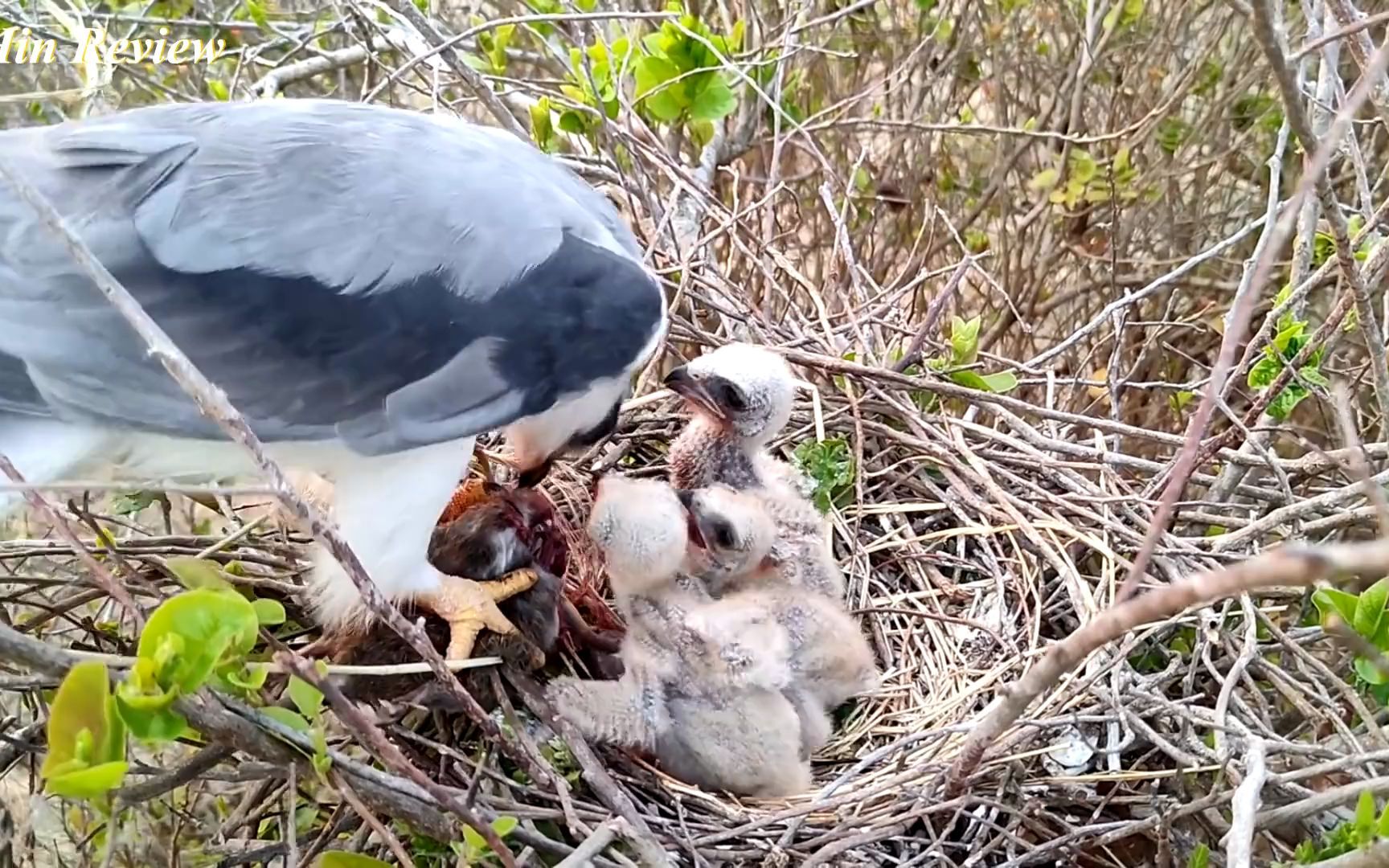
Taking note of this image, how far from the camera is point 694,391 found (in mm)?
A: 1831

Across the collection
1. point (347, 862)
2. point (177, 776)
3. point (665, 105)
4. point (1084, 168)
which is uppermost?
point (665, 105)

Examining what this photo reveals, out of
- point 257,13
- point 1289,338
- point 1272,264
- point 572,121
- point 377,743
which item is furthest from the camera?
point 257,13

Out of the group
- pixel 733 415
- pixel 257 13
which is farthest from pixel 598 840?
pixel 257 13

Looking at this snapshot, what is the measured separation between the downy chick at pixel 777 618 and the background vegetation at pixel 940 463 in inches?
4.4

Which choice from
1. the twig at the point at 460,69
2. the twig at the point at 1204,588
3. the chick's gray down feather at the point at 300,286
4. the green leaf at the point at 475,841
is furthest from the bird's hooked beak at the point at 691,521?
the twig at the point at 1204,588

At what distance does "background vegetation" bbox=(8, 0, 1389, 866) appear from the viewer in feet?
3.81

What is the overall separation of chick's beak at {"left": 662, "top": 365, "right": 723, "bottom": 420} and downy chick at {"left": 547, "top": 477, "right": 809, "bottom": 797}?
20 centimetres

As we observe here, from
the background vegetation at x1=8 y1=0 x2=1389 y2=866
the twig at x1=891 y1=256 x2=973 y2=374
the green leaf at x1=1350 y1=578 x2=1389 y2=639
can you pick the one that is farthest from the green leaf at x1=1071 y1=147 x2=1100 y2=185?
the green leaf at x1=1350 y1=578 x2=1389 y2=639

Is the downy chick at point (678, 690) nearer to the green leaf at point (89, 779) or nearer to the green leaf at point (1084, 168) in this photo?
the green leaf at point (89, 779)

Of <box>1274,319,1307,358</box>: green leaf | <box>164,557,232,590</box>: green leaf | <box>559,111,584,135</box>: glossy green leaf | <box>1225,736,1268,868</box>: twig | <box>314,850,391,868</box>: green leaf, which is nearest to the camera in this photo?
<box>1225,736,1268,868</box>: twig

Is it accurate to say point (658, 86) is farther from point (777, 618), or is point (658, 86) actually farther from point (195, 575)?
point (195, 575)

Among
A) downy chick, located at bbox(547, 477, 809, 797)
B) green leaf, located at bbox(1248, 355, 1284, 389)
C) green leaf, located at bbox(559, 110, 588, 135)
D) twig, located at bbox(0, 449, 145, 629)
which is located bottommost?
downy chick, located at bbox(547, 477, 809, 797)

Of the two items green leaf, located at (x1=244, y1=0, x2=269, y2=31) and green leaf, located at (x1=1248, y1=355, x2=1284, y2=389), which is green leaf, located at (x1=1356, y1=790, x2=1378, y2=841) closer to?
green leaf, located at (x1=1248, y1=355, x2=1284, y2=389)

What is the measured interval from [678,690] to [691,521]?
0.87 ft
